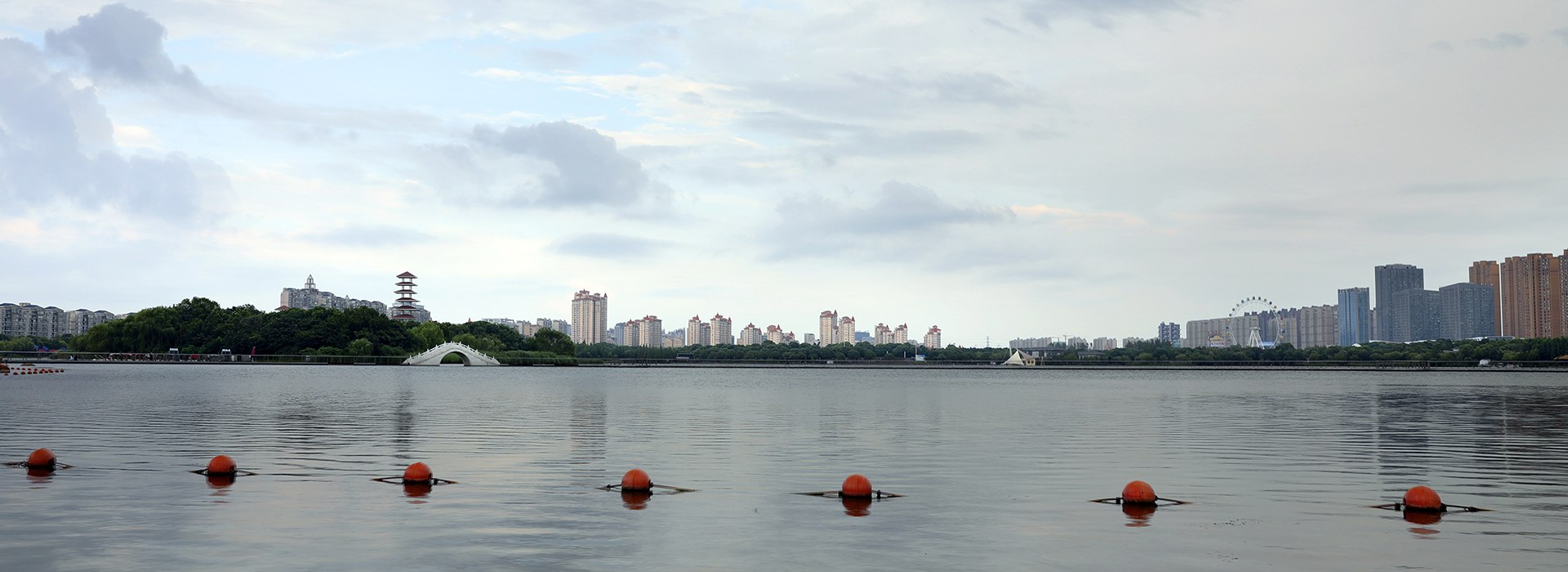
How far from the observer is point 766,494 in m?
29.4

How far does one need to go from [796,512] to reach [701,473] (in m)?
9.49

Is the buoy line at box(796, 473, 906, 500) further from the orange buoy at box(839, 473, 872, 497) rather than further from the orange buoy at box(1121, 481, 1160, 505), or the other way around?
the orange buoy at box(1121, 481, 1160, 505)

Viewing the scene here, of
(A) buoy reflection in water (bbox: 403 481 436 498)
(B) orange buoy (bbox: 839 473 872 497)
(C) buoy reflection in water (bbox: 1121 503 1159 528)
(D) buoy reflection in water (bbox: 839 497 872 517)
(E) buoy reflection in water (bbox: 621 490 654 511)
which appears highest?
(B) orange buoy (bbox: 839 473 872 497)

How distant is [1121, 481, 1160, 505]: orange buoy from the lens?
2688 cm

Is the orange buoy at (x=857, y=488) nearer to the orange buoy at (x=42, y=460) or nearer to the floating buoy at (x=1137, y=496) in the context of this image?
the floating buoy at (x=1137, y=496)

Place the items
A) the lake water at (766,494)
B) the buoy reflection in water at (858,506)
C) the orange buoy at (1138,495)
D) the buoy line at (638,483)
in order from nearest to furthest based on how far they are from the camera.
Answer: the lake water at (766,494) → the buoy reflection in water at (858,506) → the orange buoy at (1138,495) → the buoy line at (638,483)

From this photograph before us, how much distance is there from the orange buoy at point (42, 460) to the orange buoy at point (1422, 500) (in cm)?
3310

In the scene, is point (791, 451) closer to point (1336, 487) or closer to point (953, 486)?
point (953, 486)

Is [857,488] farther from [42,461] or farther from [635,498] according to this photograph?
[42,461]

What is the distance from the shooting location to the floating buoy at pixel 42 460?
33.1 meters

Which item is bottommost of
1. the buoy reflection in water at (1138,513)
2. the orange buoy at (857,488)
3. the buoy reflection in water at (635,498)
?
the buoy reflection in water at (1138,513)

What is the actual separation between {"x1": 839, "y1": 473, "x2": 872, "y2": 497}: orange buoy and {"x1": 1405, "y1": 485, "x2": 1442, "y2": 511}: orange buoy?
36.9ft

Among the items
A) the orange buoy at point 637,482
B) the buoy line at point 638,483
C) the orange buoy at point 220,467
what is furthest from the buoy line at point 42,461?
the orange buoy at point 637,482

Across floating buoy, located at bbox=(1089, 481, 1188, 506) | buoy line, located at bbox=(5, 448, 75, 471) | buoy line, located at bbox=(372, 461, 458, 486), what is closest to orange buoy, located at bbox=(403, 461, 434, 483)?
buoy line, located at bbox=(372, 461, 458, 486)
